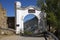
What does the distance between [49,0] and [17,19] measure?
31.2 ft

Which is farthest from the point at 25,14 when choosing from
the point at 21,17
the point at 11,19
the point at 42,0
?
the point at 42,0

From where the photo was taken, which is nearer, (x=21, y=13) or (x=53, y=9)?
(x=53, y=9)

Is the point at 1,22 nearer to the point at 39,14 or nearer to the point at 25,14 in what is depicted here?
the point at 25,14

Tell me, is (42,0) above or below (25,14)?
above

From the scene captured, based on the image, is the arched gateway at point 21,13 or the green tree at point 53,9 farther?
the arched gateway at point 21,13

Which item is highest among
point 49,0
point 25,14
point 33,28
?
point 49,0

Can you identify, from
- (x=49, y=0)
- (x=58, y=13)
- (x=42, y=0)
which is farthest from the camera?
(x=42, y=0)

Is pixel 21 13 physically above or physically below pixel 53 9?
below

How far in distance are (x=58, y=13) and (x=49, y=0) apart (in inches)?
90.6

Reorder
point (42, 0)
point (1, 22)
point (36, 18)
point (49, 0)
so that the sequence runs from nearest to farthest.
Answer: point (49, 0) → point (42, 0) → point (1, 22) → point (36, 18)

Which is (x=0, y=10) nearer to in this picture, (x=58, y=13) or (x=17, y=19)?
(x=17, y=19)

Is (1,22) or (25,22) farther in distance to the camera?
(25,22)

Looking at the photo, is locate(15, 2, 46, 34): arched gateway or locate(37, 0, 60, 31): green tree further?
locate(15, 2, 46, 34): arched gateway

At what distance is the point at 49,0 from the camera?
12461 millimetres
